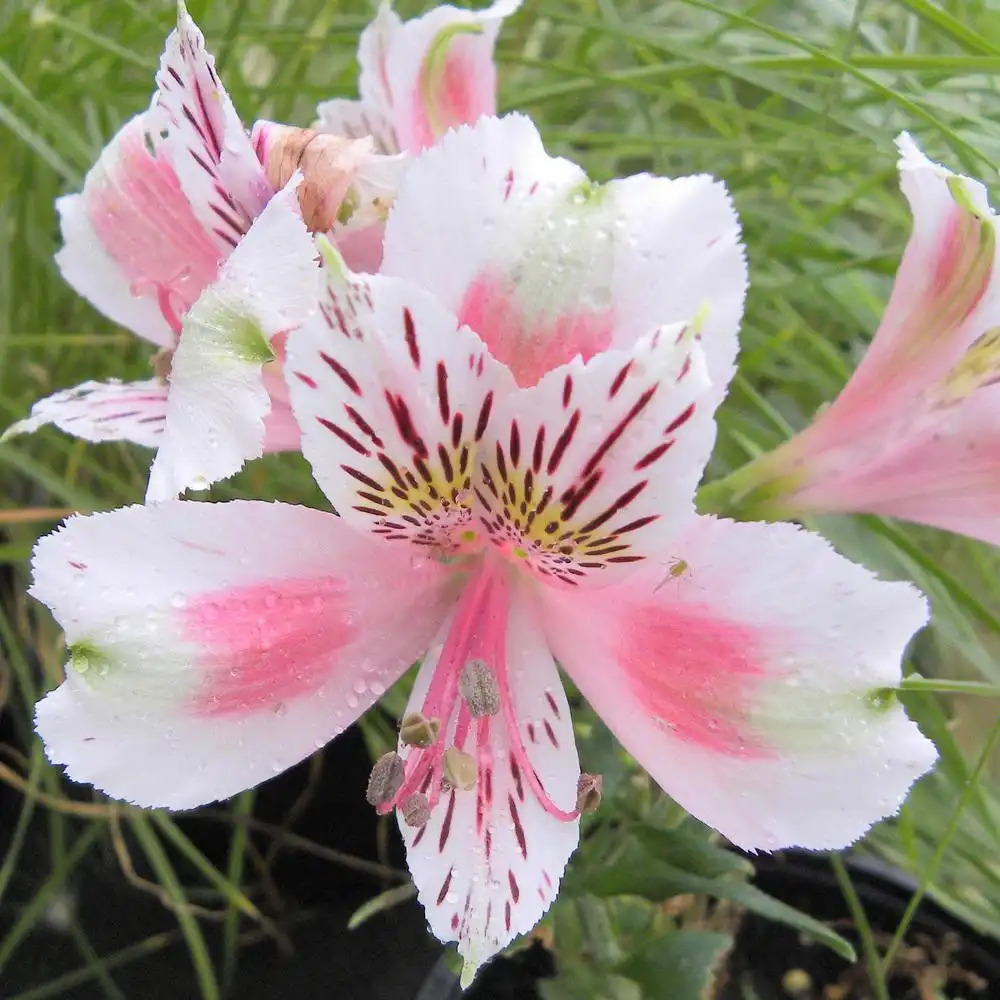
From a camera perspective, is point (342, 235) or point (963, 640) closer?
point (342, 235)

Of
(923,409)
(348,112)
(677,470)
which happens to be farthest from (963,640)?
(348,112)

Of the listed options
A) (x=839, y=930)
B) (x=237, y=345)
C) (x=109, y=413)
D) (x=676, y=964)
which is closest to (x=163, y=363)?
(x=109, y=413)

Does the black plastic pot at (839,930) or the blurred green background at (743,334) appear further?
the black plastic pot at (839,930)

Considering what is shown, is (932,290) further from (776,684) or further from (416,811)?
(416,811)

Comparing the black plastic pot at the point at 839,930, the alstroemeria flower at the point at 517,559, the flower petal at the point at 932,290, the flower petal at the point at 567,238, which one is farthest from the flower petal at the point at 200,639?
the black plastic pot at the point at 839,930

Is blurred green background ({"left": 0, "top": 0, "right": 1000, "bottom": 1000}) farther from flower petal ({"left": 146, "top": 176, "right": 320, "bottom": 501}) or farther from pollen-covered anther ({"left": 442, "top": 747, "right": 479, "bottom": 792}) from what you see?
flower petal ({"left": 146, "top": 176, "right": 320, "bottom": 501})

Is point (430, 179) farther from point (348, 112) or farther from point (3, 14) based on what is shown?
point (3, 14)

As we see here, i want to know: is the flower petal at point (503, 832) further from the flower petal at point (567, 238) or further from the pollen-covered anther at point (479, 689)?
the flower petal at point (567, 238)
